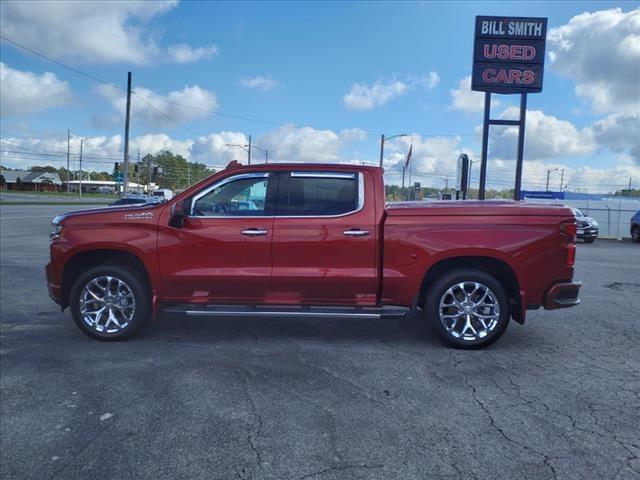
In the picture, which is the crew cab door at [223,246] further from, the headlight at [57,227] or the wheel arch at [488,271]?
the wheel arch at [488,271]

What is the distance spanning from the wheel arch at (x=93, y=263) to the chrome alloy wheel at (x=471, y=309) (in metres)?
3.19

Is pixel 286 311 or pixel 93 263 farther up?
pixel 93 263

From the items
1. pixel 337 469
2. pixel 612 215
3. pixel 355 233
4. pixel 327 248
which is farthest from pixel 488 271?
pixel 612 215

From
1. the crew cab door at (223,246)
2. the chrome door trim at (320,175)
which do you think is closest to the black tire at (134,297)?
the crew cab door at (223,246)

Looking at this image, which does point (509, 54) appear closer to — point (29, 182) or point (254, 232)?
point (254, 232)

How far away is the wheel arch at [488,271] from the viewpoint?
17.7 feet

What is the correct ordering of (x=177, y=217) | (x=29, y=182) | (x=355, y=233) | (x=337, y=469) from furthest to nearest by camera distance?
(x=29, y=182)
(x=177, y=217)
(x=355, y=233)
(x=337, y=469)

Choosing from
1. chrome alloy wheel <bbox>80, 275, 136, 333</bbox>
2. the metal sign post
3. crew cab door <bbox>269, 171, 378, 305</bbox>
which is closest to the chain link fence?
the metal sign post

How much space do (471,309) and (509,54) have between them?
43.3 feet

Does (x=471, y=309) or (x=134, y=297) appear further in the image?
(x=134, y=297)

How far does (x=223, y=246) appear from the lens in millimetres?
5410

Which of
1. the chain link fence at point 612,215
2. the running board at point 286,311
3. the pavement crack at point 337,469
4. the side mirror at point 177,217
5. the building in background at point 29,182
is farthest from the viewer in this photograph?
the building in background at point 29,182

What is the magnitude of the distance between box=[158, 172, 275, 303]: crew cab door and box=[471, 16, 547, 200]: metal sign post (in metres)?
11.7

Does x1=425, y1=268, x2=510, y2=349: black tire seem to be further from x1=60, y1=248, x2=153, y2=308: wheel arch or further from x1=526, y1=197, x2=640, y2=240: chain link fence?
x1=526, y1=197, x2=640, y2=240: chain link fence
